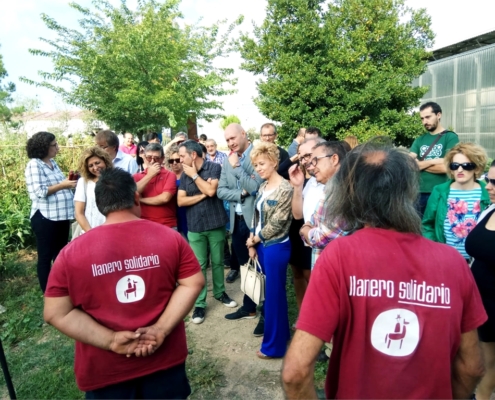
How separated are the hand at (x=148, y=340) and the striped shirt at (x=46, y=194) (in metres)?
2.90

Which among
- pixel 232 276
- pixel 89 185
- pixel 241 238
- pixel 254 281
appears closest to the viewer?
pixel 254 281

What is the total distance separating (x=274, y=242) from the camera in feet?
11.2

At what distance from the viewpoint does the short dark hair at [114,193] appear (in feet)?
6.54

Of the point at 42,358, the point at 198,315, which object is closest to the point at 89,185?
the point at 42,358

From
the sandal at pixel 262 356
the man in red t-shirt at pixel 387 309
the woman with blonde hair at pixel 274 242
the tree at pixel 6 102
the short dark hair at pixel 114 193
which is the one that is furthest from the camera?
the tree at pixel 6 102

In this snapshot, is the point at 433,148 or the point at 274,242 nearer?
the point at 274,242

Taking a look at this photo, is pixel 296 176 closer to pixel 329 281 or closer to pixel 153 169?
pixel 153 169

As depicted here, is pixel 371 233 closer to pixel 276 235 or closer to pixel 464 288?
pixel 464 288

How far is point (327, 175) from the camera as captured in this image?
2.85 m

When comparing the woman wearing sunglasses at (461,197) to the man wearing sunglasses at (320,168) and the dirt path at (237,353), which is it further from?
the dirt path at (237,353)

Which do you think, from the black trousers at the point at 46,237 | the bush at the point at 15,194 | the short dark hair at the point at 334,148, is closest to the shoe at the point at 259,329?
the short dark hair at the point at 334,148

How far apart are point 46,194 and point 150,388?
9.69 feet

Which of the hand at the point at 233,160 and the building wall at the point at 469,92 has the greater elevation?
the building wall at the point at 469,92

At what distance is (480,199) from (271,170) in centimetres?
174
